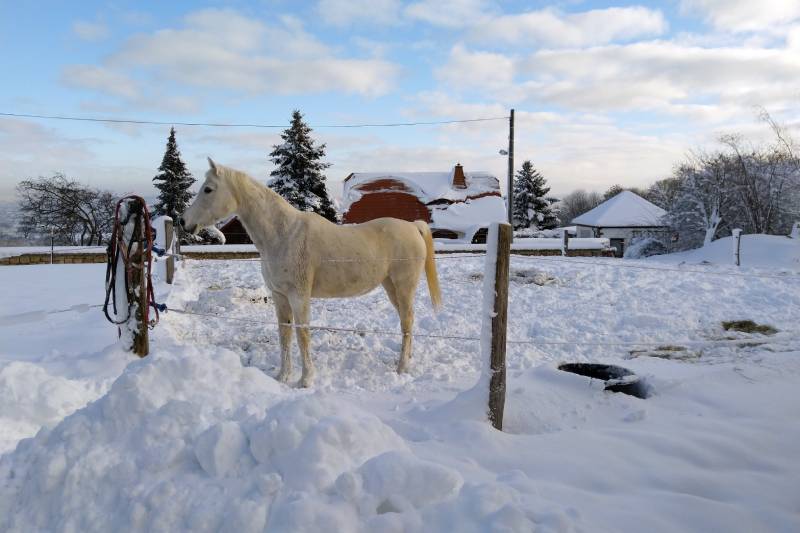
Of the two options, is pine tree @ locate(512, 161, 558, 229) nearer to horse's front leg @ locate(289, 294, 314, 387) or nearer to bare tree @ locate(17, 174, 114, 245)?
bare tree @ locate(17, 174, 114, 245)

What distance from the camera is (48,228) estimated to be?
3347cm

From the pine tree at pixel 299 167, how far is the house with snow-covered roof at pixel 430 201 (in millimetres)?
2906

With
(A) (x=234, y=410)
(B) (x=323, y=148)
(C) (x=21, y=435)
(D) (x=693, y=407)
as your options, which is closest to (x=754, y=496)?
(D) (x=693, y=407)

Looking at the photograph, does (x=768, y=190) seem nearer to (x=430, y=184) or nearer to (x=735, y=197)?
(x=735, y=197)

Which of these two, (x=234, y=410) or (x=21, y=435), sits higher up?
(x=234, y=410)

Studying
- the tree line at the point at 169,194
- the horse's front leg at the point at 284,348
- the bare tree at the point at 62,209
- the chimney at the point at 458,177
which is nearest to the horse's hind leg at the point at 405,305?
the horse's front leg at the point at 284,348

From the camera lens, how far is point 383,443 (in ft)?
7.72

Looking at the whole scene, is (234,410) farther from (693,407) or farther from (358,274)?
(693,407)

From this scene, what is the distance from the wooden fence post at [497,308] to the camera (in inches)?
129

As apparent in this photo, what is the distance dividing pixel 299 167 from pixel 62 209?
61.9 ft

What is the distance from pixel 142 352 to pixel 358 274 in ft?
6.59

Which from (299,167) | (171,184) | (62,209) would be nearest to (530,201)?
(299,167)

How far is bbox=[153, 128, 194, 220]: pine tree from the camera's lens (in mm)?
26641

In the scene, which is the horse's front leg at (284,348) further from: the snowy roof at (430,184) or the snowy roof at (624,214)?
the snowy roof at (624,214)
